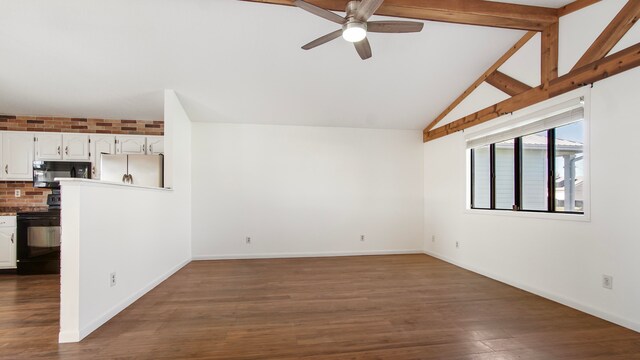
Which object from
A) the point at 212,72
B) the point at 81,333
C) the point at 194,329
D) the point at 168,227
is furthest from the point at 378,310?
the point at 212,72

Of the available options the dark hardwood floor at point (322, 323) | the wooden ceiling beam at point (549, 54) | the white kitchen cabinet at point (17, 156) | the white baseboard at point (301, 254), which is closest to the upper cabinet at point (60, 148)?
the white kitchen cabinet at point (17, 156)

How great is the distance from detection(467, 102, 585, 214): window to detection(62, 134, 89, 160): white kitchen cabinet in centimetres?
597

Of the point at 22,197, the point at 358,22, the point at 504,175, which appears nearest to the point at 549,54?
the point at 504,175

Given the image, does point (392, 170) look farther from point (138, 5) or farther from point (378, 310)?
point (138, 5)

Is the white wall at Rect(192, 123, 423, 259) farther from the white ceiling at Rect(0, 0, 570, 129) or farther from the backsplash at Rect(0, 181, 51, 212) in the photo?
the backsplash at Rect(0, 181, 51, 212)

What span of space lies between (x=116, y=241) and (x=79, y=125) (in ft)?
10.8

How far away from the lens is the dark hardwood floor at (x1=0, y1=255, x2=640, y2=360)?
80.9 inches

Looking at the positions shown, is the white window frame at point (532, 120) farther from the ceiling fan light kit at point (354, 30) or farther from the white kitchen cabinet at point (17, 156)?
the white kitchen cabinet at point (17, 156)

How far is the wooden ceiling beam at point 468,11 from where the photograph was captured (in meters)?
2.89

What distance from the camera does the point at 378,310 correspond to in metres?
2.77

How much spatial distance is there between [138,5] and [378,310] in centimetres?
370

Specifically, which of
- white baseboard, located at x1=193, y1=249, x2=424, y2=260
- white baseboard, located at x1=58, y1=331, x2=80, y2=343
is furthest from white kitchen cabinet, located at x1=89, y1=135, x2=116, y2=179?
white baseboard, located at x1=58, y1=331, x2=80, y2=343

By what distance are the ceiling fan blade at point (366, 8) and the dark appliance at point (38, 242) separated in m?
4.72

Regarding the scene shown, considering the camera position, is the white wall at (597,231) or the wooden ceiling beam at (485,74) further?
the wooden ceiling beam at (485,74)
